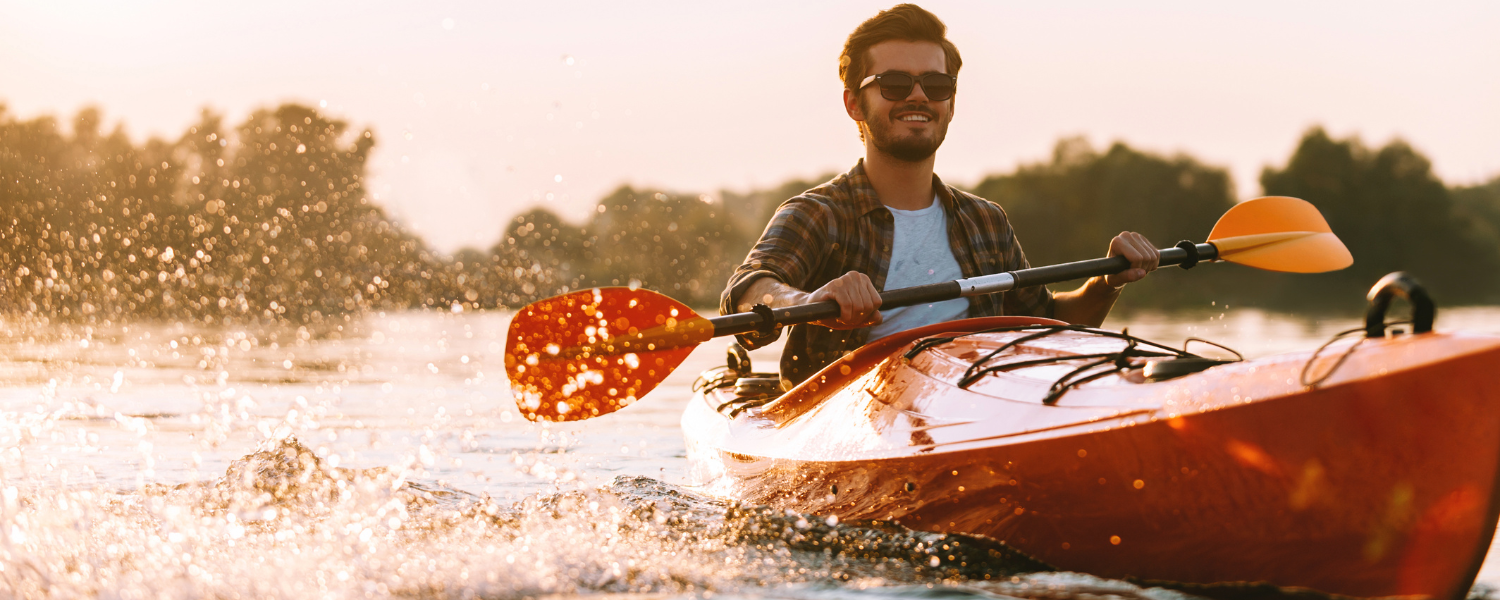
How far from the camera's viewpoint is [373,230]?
12.1 metres

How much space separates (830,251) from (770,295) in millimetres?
428

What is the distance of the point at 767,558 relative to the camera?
2852mm

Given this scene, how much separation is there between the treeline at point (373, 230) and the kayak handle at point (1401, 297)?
10.7 feet

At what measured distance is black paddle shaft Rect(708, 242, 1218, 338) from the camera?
10.8ft

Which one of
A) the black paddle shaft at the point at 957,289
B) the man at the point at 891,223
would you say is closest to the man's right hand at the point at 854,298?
the black paddle shaft at the point at 957,289

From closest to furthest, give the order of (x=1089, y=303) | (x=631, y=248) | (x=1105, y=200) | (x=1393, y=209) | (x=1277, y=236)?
(x=1089, y=303) → (x=1277, y=236) → (x=631, y=248) → (x=1393, y=209) → (x=1105, y=200)

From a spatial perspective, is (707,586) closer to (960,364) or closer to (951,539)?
(951,539)

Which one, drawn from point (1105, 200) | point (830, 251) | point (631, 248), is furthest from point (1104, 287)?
point (1105, 200)

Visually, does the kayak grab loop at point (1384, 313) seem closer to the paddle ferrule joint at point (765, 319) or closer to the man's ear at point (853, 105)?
the paddle ferrule joint at point (765, 319)

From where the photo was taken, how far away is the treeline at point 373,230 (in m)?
10.5

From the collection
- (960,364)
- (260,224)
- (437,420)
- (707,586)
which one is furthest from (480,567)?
(260,224)

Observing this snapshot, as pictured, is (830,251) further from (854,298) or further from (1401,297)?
(1401,297)

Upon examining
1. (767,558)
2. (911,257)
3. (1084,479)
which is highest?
(911,257)

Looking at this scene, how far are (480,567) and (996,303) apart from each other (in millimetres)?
2229
